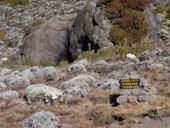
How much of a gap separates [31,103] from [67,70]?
465 cm

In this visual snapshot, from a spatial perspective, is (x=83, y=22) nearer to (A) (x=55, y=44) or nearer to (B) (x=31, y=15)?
(A) (x=55, y=44)

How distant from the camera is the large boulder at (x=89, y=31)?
16625mm

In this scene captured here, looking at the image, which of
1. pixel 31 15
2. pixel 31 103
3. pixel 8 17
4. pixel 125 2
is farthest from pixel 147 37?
pixel 8 17

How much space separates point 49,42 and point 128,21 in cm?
703

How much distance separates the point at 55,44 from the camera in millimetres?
20047

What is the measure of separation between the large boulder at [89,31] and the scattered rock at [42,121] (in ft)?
33.0

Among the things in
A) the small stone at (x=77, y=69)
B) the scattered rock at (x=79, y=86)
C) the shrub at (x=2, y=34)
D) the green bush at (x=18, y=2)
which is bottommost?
→ the shrub at (x=2, y=34)

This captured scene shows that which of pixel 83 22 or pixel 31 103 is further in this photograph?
pixel 83 22

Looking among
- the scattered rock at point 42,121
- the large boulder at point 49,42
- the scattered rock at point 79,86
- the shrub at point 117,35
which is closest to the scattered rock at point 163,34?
the shrub at point 117,35

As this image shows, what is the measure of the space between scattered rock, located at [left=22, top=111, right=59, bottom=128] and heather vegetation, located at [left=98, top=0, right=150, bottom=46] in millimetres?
10358

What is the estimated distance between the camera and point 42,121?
6.64m

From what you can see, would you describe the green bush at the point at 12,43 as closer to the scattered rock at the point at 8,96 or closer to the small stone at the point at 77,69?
the small stone at the point at 77,69

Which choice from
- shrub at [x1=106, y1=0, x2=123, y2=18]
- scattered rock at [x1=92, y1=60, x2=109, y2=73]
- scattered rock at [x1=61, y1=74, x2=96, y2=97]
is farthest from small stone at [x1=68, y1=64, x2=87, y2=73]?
shrub at [x1=106, y1=0, x2=123, y2=18]

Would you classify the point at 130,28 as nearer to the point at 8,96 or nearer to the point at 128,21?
the point at 128,21
